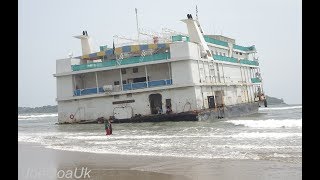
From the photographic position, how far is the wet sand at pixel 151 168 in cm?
813

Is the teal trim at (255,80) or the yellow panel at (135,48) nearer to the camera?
the yellow panel at (135,48)

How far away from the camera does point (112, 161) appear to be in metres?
10.9

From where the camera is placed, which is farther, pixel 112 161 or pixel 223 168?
pixel 112 161

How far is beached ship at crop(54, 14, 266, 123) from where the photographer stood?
30203mm

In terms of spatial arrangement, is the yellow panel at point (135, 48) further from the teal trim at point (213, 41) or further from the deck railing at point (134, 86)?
the teal trim at point (213, 41)

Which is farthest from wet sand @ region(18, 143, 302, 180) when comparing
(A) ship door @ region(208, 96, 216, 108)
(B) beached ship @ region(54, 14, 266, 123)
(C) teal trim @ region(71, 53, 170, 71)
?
(A) ship door @ region(208, 96, 216, 108)

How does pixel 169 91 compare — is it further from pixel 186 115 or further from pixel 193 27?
pixel 193 27

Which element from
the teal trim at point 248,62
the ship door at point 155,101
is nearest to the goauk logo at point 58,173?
the ship door at point 155,101

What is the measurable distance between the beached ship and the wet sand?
18.2 m

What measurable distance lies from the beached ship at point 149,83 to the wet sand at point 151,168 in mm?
18200

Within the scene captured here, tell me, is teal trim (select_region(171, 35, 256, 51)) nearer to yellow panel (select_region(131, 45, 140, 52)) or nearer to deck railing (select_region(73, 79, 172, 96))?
yellow panel (select_region(131, 45, 140, 52))

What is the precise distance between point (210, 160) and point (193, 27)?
25.4 metres
